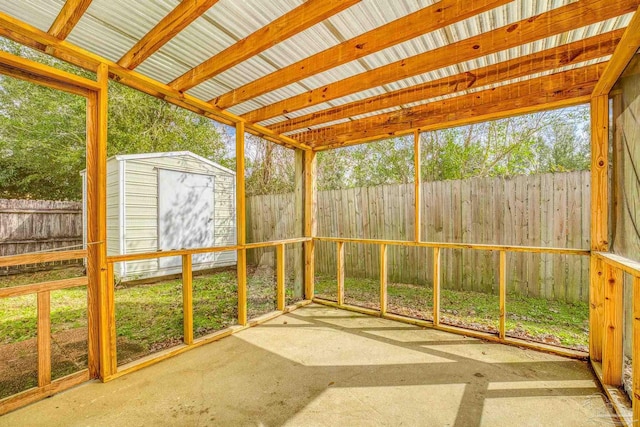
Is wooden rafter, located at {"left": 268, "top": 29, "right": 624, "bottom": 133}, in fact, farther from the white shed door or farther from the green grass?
the white shed door

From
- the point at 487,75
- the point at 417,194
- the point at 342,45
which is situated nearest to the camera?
the point at 342,45

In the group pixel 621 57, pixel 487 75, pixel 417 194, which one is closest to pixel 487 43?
pixel 487 75

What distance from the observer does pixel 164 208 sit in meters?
5.79

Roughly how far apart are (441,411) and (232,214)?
646 centimetres

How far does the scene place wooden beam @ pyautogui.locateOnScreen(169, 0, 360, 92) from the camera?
1.54 metres

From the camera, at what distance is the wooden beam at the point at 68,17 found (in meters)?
1.53

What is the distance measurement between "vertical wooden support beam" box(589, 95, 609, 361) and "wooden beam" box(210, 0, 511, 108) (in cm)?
164

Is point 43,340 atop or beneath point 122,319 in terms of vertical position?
atop

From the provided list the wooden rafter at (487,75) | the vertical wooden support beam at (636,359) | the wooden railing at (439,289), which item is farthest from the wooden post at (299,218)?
the vertical wooden support beam at (636,359)

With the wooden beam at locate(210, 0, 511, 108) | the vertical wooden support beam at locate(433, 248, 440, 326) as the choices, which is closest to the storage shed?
the wooden beam at locate(210, 0, 511, 108)

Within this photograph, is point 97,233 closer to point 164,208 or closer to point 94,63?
point 94,63

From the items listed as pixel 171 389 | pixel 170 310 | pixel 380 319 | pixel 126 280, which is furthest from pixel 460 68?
pixel 126 280

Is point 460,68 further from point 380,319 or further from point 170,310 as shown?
point 170,310

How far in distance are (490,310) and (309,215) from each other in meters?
2.72
